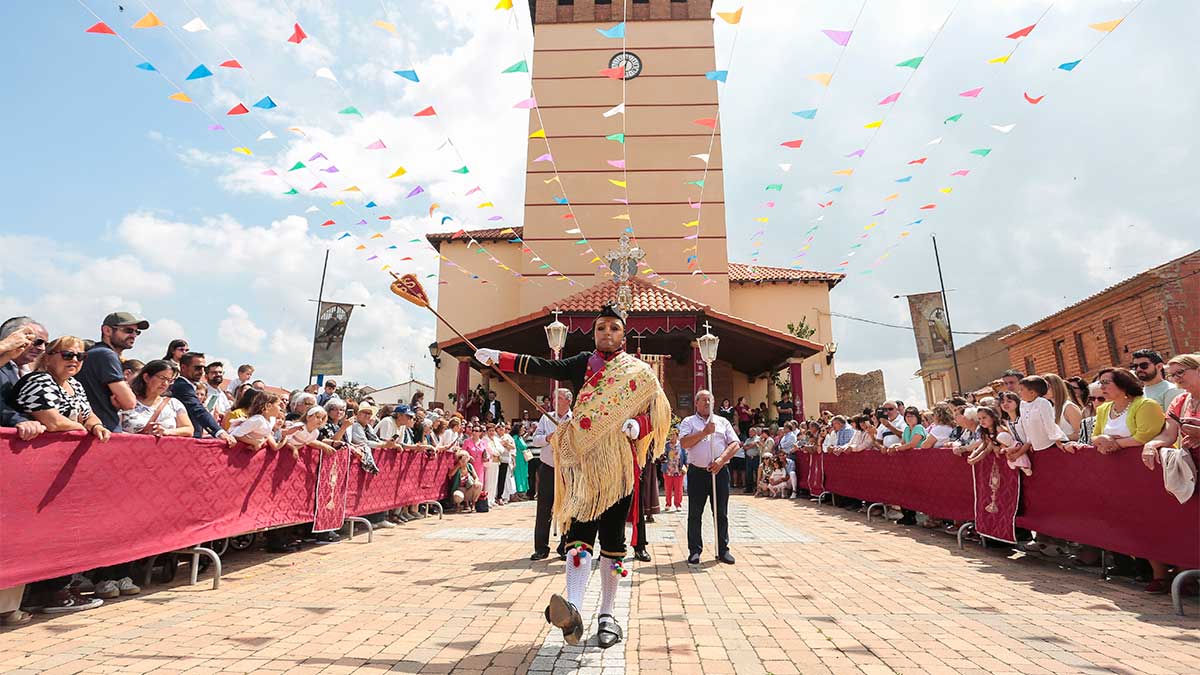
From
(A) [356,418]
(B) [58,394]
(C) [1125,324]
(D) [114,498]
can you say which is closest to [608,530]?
(D) [114,498]

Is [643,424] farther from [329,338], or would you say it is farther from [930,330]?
[329,338]

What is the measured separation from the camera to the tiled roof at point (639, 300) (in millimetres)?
18609

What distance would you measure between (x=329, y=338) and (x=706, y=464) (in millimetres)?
22911

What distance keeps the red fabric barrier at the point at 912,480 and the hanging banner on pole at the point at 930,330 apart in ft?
45.7

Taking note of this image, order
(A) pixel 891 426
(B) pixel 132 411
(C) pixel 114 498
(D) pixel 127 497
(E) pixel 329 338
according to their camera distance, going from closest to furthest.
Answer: (C) pixel 114 498 → (D) pixel 127 497 → (B) pixel 132 411 → (A) pixel 891 426 → (E) pixel 329 338

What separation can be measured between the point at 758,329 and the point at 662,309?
9.31ft

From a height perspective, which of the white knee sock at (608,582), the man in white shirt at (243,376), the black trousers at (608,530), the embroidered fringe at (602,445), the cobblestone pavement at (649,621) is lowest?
the cobblestone pavement at (649,621)

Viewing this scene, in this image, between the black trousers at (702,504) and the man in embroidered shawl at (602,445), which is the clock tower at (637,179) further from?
the man in embroidered shawl at (602,445)

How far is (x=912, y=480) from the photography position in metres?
9.30

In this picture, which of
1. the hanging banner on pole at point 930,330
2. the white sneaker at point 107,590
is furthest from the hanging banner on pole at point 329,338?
the hanging banner on pole at point 930,330

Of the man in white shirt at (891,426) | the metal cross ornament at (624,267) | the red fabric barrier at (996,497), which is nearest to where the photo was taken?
the red fabric barrier at (996,497)

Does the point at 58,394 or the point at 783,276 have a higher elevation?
the point at 783,276

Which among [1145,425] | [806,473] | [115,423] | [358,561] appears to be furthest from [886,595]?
[806,473]

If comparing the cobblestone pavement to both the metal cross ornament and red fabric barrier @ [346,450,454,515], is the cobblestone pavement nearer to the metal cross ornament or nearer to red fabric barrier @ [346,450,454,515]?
red fabric barrier @ [346,450,454,515]
